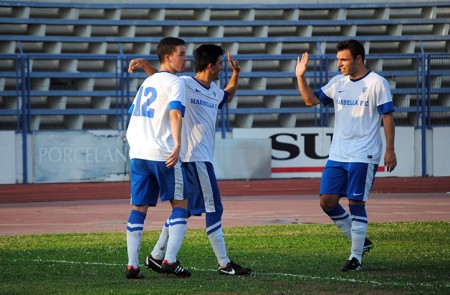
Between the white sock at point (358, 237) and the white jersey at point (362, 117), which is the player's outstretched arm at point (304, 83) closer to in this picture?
the white jersey at point (362, 117)

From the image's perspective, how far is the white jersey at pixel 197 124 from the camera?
30.8 feet

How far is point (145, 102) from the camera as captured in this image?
361 inches

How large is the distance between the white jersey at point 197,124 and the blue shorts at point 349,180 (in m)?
1.22

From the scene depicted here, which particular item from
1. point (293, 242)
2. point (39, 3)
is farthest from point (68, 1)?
point (293, 242)

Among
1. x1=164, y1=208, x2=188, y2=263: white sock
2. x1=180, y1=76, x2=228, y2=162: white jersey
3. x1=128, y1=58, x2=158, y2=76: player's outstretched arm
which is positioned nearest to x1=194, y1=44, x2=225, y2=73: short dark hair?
x1=180, y1=76, x2=228, y2=162: white jersey

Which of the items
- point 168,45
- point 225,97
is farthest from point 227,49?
point 168,45

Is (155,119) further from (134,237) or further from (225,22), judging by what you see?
(225,22)

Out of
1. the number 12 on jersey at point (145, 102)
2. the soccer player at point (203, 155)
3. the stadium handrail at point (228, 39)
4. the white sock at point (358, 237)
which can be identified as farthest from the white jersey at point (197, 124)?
the stadium handrail at point (228, 39)

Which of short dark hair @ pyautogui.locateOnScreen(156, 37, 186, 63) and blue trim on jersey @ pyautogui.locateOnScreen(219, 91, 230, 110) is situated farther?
blue trim on jersey @ pyautogui.locateOnScreen(219, 91, 230, 110)

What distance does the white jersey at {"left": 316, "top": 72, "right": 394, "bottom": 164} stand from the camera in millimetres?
9828

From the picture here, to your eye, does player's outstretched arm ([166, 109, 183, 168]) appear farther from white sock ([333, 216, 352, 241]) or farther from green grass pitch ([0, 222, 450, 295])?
white sock ([333, 216, 352, 241])

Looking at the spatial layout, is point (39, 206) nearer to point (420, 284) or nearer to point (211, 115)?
point (211, 115)

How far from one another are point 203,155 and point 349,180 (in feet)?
4.71

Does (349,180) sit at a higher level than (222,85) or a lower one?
lower
